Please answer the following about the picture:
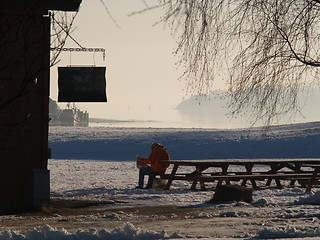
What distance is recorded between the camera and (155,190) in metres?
20.7

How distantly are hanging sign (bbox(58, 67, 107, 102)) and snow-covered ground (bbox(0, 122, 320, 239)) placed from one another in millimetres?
2329

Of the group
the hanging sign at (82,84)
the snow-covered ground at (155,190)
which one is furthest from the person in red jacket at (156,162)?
the hanging sign at (82,84)

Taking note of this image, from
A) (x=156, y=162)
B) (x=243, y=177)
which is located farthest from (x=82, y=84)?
(x=243, y=177)

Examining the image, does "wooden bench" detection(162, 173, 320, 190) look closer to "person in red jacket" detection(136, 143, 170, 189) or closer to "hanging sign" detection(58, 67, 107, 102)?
"person in red jacket" detection(136, 143, 170, 189)

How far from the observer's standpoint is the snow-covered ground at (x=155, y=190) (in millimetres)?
11227

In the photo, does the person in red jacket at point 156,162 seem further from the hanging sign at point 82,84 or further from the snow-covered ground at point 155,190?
the hanging sign at point 82,84

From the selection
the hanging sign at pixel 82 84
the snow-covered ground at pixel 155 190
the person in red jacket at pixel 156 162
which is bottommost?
the snow-covered ground at pixel 155 190

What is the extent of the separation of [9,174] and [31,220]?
117 inches

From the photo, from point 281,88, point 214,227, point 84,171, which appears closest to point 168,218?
point 214,227

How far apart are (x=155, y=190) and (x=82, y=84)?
12.1 feet

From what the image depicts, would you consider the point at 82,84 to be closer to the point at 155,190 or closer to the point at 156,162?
the point at 156,162

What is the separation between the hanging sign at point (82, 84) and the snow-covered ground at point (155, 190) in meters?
2.33

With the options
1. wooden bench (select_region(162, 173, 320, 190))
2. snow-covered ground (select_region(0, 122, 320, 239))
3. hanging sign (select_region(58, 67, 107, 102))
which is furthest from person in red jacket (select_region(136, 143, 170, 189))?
hanging sign (select_region(58, 67, 107, 102))

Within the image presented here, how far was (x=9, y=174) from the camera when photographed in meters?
17.2
